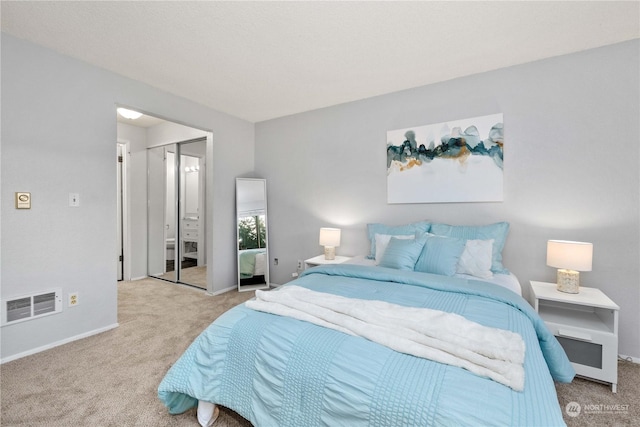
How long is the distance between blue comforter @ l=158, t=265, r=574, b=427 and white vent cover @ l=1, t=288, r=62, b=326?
63.7 inches

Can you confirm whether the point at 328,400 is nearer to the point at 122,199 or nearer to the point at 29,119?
the point at 29,119

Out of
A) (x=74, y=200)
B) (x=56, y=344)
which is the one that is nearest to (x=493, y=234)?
(x=74, y=200)

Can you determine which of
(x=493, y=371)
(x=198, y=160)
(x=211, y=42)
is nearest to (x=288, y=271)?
(x=198, y=160)

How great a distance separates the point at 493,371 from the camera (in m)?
1.02

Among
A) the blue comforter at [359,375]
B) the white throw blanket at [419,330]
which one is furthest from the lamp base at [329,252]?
the white throw blanket at [419,330]

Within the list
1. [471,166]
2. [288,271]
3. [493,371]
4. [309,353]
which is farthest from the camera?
[288,271]

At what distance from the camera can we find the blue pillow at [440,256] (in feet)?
7.38

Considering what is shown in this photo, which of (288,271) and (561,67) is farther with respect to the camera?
(288,271)

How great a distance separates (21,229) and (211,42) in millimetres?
2065

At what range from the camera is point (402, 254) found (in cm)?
238

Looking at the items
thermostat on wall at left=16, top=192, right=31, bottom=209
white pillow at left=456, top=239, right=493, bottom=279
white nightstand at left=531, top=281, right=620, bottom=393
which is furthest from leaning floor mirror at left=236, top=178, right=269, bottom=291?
white nightstand at left=531, top=281, right=620, bottom=393

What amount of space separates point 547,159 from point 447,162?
0.79 m

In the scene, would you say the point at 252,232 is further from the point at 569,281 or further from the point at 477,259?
the point at 569,281

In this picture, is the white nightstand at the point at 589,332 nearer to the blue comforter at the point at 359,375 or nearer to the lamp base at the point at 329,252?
the blue comforter at the point at 359,375
